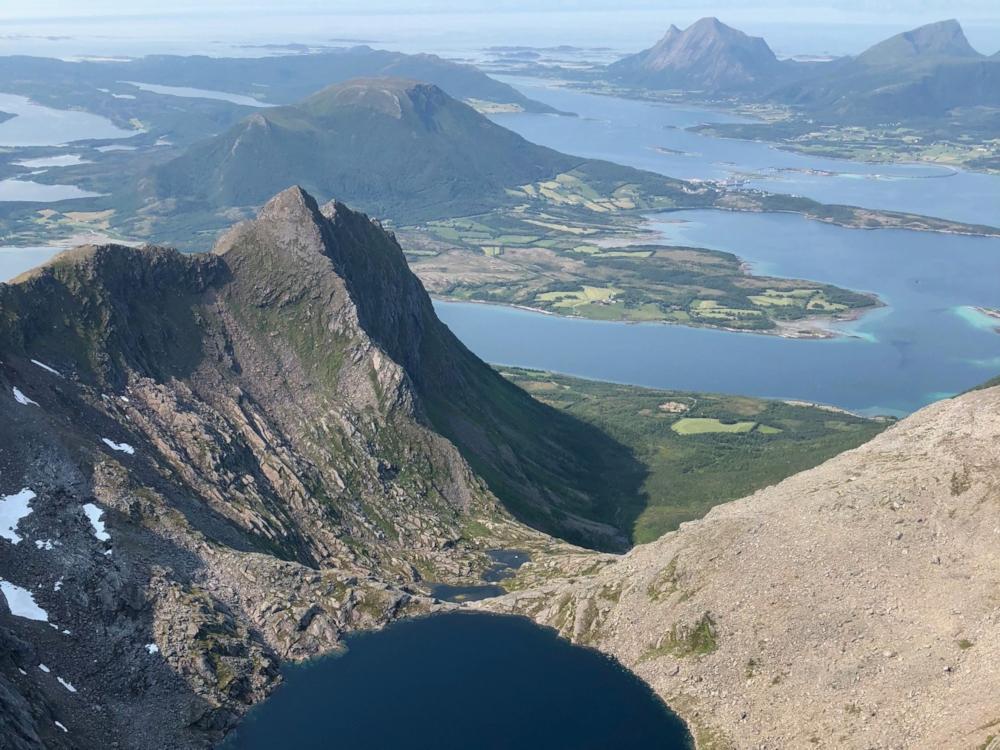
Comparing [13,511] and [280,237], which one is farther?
[280,237]

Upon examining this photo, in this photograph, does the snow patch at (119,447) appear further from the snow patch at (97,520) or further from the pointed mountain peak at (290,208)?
the pointed mountain peak at (290,208)

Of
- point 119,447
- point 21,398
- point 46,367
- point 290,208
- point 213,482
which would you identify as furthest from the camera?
point 290,208

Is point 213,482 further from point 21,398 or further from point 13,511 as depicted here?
point 13,511

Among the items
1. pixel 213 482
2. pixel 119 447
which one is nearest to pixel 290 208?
pixel 213 482

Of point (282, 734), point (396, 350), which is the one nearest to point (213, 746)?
point (282, 734)

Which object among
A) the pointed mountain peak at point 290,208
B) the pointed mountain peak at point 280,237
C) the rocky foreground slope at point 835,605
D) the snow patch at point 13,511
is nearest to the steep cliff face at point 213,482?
the snow patch at point 13,511

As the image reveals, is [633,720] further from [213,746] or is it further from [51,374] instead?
[51,374]
